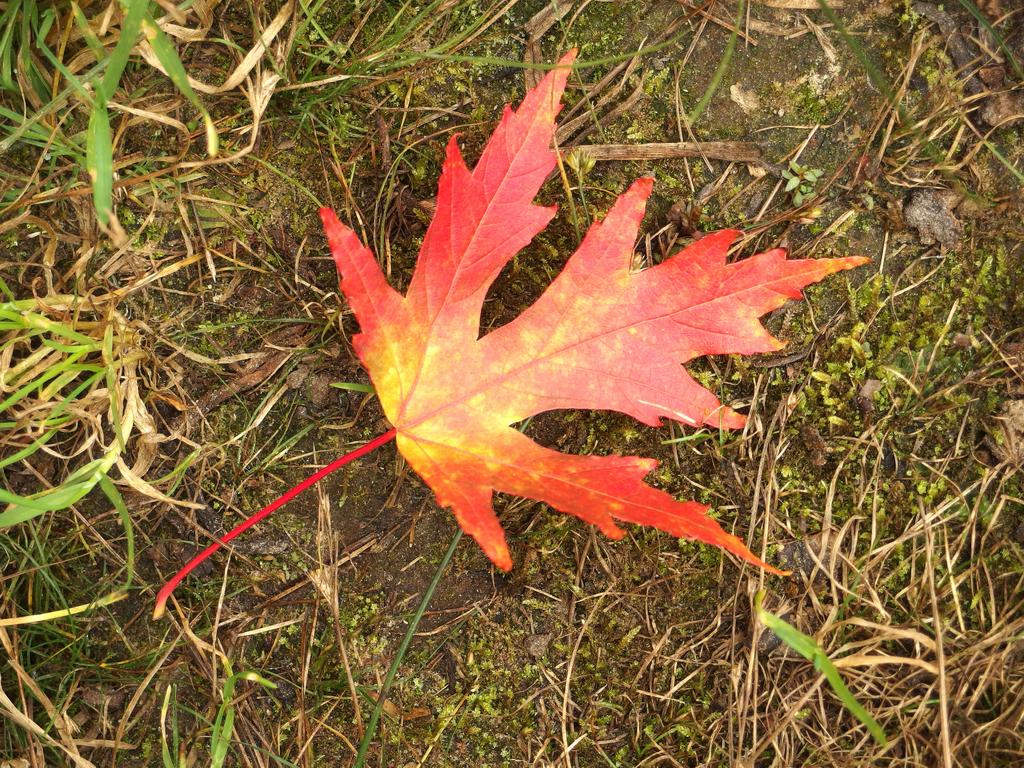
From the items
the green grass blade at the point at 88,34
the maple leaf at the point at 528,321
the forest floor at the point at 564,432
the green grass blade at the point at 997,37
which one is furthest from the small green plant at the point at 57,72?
the green grass blade at the point at 997,37

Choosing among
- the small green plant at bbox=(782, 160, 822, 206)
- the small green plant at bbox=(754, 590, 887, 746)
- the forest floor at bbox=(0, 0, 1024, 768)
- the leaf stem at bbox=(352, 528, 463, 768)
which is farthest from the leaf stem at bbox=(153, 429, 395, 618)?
the small green plant at bbox=(782, 160, 822, 206)

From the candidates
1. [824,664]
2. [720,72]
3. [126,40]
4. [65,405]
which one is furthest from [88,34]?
[824,664]

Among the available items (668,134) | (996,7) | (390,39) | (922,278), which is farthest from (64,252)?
(996,7)

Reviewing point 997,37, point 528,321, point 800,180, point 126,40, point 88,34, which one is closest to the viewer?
point 126,40

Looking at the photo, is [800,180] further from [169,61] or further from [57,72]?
[57,72]

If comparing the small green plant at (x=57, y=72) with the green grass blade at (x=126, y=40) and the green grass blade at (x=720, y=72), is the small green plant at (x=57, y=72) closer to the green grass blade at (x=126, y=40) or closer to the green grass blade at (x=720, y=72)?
the green grass blade at (x=126, y=40)
